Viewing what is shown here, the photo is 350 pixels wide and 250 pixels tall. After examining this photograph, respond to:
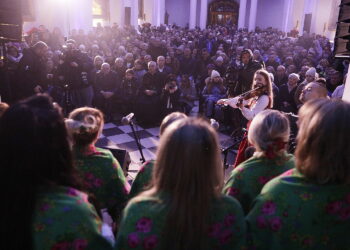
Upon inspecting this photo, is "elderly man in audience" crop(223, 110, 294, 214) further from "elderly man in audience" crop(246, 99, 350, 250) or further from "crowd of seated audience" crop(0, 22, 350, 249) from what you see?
"elderly man in audience" crop(246, 99, 350, 250)

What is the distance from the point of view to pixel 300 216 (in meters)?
1.36

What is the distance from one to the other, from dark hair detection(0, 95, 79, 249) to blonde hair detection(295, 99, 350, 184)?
3.24ft

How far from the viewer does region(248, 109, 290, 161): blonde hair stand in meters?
1.77

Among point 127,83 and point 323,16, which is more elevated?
point 323,16

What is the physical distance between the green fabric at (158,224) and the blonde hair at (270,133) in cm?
55

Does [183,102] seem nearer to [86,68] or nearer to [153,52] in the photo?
[86,68]

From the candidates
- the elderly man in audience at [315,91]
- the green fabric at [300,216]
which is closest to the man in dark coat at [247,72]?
the elderly man in audience at [315,91]

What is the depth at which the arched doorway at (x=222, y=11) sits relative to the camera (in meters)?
33.5

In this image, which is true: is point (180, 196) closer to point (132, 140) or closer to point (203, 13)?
point (132, 140)

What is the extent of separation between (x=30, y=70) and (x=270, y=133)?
5556mm

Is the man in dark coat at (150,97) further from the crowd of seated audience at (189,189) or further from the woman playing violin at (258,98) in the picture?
the crowd of seated audience at (189,189)

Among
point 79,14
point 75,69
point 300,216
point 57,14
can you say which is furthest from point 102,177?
point 79,14

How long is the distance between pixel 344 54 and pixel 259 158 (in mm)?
1386

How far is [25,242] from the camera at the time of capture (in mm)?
1174
